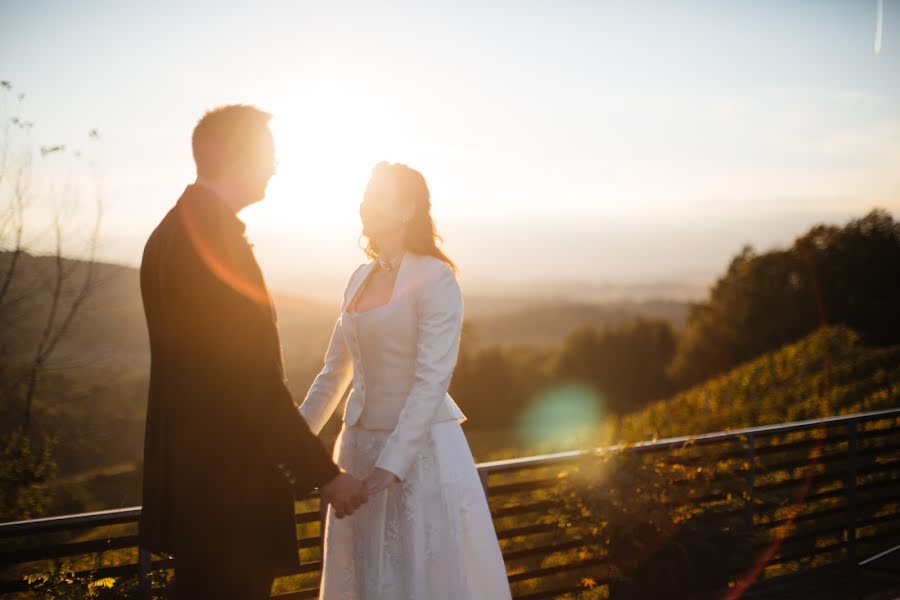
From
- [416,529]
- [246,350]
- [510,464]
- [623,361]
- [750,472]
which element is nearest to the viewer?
[246,350]

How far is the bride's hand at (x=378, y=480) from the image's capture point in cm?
244

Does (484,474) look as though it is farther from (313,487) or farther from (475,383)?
(475,383)

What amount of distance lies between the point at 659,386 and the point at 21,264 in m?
52.4

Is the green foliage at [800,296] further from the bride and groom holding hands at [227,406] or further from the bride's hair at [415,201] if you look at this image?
the bride and groom holding hands at [227,406]

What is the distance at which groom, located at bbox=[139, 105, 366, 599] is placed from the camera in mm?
2002

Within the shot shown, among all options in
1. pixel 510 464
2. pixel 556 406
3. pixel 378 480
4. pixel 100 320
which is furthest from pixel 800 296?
pixel 378 480

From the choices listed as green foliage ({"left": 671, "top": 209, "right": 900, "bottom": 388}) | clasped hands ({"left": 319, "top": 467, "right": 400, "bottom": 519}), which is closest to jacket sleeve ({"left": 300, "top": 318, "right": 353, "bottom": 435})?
clasped hands ({"left": 319, "top": 467, "right": 400, "bottom": 519})

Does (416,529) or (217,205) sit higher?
(217,205)

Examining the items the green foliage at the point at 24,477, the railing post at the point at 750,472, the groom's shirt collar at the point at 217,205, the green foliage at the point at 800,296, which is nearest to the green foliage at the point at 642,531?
the railing post at the point at 750,472

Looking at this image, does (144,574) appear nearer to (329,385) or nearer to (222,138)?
(329,385)

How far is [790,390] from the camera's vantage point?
23000mm

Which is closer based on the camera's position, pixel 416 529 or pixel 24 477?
pixel 416 529

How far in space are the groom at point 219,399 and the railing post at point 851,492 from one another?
14.8 feet

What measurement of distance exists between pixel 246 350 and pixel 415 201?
0.95 m
